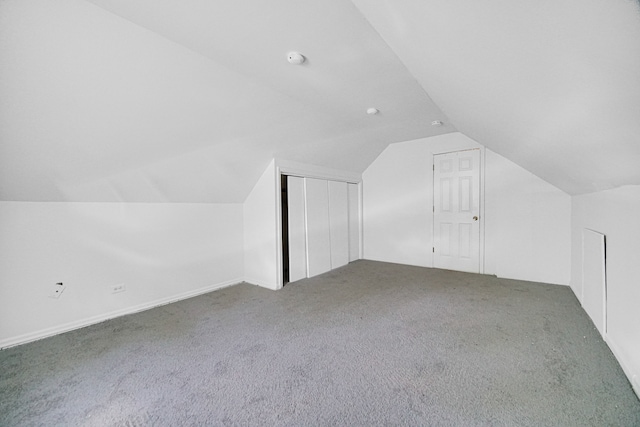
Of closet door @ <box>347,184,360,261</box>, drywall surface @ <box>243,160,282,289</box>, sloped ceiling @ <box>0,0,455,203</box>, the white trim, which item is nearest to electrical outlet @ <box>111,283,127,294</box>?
sloped ceiling @ <box>0,0,455,203</box>

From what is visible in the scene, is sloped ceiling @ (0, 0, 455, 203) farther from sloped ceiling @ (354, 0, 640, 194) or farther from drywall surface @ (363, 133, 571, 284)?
drywall surface @ (363, 133, 571, 284)

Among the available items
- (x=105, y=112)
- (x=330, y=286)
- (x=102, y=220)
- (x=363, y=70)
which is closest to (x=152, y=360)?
(x=102, y=220)

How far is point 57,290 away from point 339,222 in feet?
11.8

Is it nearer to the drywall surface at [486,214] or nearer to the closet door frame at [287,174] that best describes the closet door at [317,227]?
the closet door frame at [287,174]

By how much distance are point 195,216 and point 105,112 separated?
1658mm

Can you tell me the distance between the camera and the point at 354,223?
202 inches

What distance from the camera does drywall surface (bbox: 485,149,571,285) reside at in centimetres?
337

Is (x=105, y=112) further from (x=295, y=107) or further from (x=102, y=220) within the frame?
(x=295, y=107)

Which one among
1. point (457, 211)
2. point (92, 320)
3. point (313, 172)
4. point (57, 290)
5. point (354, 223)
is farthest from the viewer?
point (354, 223)

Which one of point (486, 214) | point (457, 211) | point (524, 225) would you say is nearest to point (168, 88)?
point (457, 211)

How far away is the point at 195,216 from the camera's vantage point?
3355mm

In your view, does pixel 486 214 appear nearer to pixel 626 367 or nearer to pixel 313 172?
pixel 626 367

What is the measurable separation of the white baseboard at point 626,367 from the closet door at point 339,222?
3199 mm

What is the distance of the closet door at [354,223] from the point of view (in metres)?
5.03
